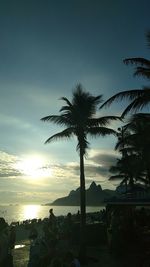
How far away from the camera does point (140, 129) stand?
3009 centimetres

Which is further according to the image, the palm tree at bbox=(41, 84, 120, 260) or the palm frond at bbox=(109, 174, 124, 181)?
the palm frond at bbox=(109, 174, 124, 181)

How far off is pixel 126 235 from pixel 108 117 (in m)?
6.66

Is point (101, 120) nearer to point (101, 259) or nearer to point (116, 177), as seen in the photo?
point (101, 259)

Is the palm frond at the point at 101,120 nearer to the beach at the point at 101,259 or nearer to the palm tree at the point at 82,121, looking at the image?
the palm tree at the point at 82,121

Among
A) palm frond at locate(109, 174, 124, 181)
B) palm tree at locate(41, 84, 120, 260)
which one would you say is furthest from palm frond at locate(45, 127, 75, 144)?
palm frond at locate(109, 174, 124, 181)

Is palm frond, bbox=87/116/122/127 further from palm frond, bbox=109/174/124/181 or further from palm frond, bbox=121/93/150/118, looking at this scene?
palm frond, bbox=109/174/124/181

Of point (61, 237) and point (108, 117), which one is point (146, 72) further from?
point (61, 237)

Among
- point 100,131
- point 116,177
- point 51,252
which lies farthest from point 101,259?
point 116,177

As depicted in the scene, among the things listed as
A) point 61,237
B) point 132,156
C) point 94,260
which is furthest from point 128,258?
point 132,156

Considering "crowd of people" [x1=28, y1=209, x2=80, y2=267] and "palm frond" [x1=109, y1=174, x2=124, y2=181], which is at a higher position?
"palm frond" [x1=109, y1=174, x2=124, y2=181]

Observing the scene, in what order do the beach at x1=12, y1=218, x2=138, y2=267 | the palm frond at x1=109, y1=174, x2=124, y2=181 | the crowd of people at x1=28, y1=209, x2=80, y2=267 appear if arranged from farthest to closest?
1. the palm frond at x1=109, y1=174, x2=124, y2=181
2. the beach at x1=12, y1=218, x2=138, y2=267
3. the crowd of people at x1=28, y1=209, x2=80, y2=267

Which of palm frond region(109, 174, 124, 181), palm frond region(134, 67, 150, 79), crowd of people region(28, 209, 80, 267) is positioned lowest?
crowd of people region(28, 209, 80, 267)

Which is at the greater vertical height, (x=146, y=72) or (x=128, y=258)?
(x=146, y=72)

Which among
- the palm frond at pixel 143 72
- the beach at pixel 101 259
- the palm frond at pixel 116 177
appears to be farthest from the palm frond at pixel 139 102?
the palm frond at pixel 116 177
